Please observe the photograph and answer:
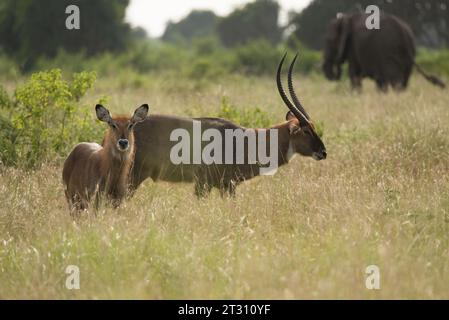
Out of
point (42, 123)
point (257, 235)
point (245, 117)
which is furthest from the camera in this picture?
point (245, 117)

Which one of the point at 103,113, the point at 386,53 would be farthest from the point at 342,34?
the point at 103,113

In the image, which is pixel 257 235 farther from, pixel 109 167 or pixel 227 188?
pixel 227 188

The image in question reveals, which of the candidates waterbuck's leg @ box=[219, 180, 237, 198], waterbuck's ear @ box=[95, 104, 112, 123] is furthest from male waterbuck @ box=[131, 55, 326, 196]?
waterbuck's ear @ box=[95, 104, 112, 123]

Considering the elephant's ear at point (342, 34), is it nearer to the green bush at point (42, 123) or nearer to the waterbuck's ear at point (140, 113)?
the green bush at point (42, 123)

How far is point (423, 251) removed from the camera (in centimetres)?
495

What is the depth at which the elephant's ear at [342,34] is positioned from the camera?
15.7 meters

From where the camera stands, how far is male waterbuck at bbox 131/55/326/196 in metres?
6.97

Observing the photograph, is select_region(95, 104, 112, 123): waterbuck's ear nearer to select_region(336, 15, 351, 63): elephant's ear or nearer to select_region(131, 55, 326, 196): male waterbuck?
select_region(131, 55, 326, 196): male waterbuck

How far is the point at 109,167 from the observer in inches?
237

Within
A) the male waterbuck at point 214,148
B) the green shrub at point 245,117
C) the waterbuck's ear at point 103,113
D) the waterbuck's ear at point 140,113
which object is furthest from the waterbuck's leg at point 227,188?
the green shrub at point 245,117

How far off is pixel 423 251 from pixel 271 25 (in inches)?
1849

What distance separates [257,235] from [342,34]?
10921 mm

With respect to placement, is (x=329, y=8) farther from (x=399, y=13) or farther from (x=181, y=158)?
(x=181, y=158)

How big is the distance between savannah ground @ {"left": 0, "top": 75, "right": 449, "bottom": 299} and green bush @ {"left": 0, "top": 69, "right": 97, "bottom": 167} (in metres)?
0.32
